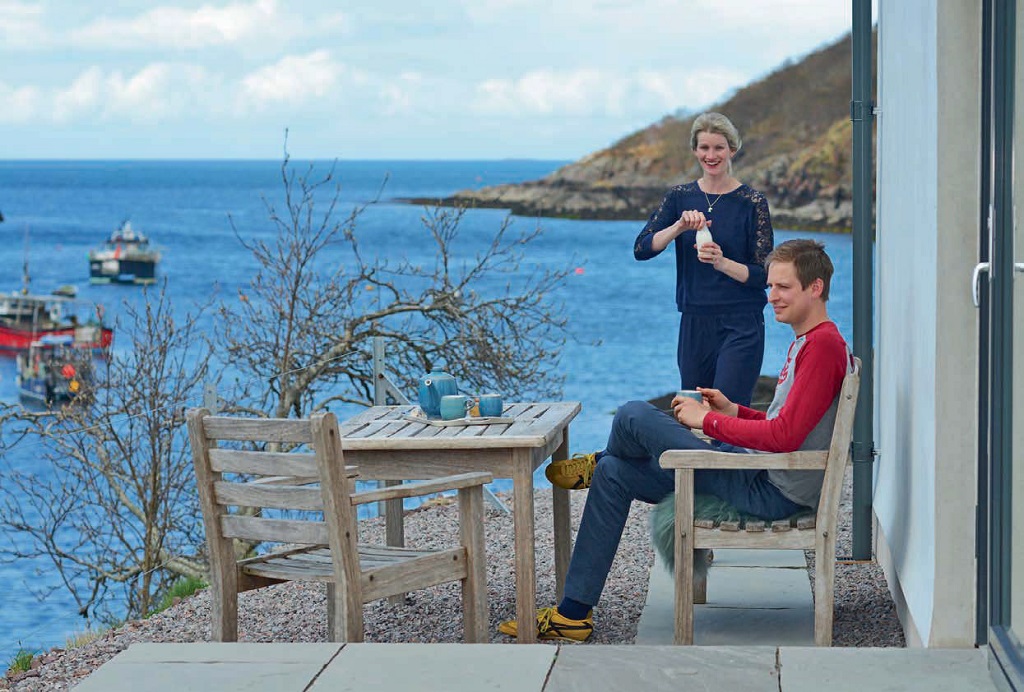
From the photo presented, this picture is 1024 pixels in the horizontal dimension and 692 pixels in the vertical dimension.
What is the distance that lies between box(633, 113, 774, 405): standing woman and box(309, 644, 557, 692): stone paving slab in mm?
1766

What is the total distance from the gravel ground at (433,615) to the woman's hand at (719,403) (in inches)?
31.2

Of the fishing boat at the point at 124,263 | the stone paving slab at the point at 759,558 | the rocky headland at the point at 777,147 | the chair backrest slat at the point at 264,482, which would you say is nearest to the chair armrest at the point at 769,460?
the chair backrest slat at the point at 264,482

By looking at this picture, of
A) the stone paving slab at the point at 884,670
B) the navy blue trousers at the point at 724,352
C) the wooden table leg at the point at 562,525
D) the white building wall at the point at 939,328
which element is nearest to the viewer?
the stone paving slab at the point at 884,670

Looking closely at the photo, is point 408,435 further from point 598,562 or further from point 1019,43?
point 1019,43

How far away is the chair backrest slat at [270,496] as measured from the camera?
361 centimetres

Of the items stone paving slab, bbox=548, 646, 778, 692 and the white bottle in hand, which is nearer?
stone paving slab, bbox=548, 646, 778, 692

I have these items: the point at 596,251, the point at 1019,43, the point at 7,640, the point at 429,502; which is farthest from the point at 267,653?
the point at 596,251

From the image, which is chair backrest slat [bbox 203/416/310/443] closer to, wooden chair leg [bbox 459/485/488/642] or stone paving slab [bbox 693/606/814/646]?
wooden chair leg [bbox 459/485/488/642]

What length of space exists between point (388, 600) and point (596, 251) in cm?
5155

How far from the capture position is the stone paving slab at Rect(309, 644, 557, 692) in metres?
3.08

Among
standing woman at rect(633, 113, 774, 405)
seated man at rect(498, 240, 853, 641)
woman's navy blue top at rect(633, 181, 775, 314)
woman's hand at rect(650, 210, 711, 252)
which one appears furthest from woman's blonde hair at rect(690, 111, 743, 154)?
seated man at rect(498, 240, 853, 641)

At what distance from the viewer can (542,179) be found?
5781 centimetres

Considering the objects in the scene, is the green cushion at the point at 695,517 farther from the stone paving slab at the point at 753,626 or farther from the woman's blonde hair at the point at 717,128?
the woman's blonde hair at the point at 717,128

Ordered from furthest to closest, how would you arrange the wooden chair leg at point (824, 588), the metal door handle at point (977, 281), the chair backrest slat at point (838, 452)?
the wooden chair leg at point (824, 588) < the chair backrest slat at point (838, 452) < the metal door handle at point (977, 281)
